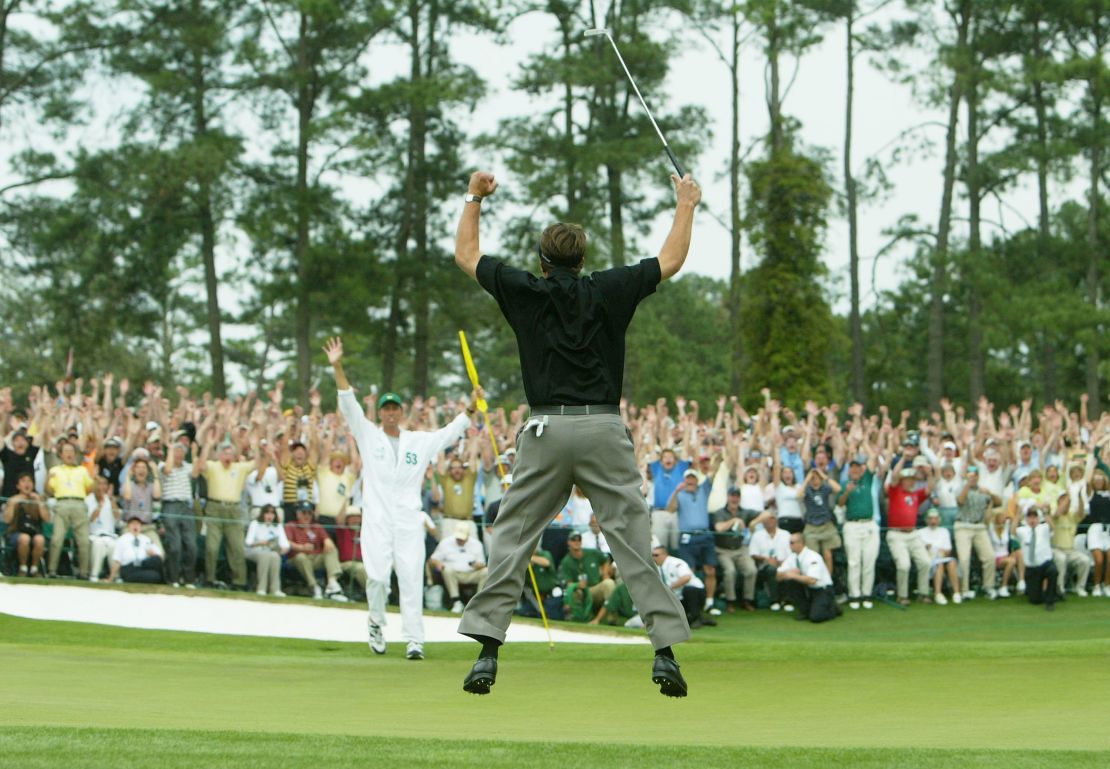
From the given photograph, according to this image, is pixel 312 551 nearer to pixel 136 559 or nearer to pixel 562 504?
pixel 136 559

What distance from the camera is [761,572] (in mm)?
22719

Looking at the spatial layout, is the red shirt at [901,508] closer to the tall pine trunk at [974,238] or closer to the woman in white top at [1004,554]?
the woman in white top at [1004,554]

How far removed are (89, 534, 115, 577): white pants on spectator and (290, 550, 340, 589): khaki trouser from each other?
250cm

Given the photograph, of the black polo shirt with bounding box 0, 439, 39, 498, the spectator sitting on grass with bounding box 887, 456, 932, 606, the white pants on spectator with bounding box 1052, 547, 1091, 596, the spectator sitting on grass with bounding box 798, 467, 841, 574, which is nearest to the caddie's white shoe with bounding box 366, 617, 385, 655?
the black polo shirt with bounding box 0, 439, 39, 498

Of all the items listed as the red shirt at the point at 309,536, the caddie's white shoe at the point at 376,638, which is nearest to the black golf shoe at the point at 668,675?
the caddie's white shoe at the point at 376,638

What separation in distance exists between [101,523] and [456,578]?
4769 millimetres

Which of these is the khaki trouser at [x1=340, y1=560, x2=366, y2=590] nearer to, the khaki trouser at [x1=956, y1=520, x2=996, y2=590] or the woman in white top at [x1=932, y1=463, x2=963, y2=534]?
the woman in white top at [x1=932, y1=463, x2=963, y2=534]

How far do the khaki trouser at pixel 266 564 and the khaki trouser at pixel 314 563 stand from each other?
0.97 ft

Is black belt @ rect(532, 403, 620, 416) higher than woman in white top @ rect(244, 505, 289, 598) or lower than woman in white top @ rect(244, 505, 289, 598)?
higher

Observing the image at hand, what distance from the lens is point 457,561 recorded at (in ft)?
70.8

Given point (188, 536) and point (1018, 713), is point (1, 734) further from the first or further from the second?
point (188, 536)

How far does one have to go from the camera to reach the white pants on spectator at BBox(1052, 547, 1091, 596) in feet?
76.6

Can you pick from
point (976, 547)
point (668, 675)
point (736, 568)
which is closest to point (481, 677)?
point (668, 675)

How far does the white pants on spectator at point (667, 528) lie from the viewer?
22.0m
